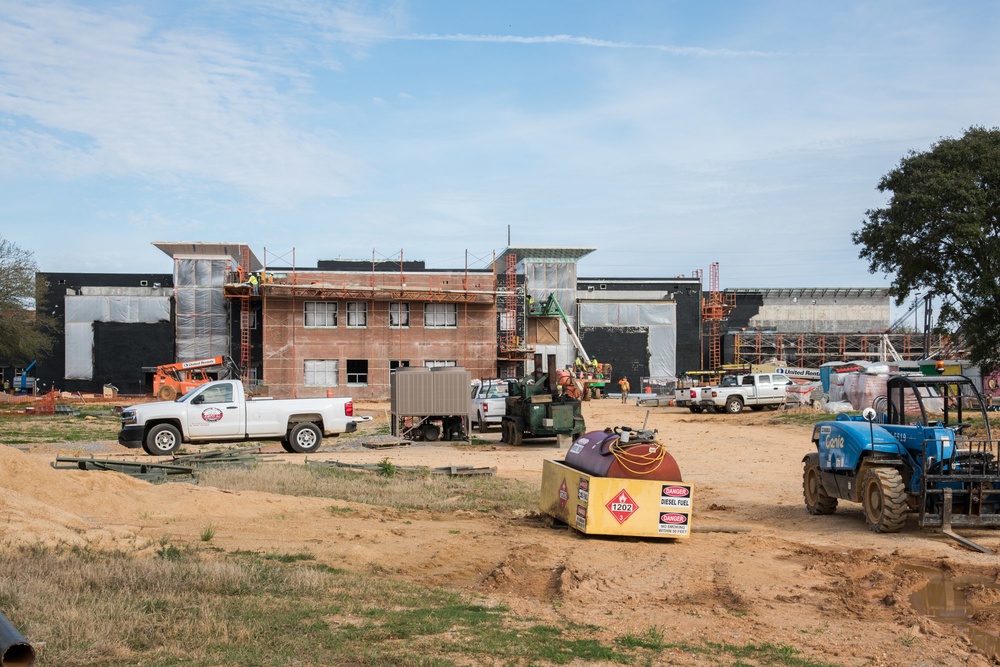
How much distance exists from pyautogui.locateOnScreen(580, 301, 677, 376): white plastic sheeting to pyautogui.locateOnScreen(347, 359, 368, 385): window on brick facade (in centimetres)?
1957

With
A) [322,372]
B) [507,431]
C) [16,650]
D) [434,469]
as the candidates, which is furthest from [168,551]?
[322,372]

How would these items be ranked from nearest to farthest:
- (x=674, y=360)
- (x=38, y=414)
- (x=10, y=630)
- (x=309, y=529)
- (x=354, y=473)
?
(x=10, y=630) < (x=309, y=529) < (x=354, y=473) < (x=38, y=414) < (x=674, y=360)

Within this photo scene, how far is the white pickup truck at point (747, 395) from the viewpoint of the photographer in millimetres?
43438

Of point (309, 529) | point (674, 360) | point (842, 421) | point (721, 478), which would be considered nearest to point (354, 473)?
point (309, 529)

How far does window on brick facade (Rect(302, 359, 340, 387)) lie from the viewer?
54.9 metres

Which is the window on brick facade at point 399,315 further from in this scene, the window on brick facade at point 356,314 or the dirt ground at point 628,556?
the dirt ground at point 628,556

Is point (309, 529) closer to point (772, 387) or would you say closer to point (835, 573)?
point (835, 573)

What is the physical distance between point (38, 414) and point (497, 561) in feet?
125

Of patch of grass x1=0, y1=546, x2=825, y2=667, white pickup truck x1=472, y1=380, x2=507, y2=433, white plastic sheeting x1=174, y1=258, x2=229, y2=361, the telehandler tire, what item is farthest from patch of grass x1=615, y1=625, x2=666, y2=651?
white plastic sheeting x1=174, y1=258, x2=229, y2=361

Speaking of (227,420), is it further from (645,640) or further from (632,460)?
(645,640)

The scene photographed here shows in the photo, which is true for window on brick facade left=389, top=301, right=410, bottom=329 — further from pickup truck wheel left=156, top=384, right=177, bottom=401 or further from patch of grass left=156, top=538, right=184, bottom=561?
patch of grass left=156, top=538, right=184, bottom=561

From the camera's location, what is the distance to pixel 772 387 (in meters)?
43.6

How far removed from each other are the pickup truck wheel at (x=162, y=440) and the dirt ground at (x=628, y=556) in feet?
31.4

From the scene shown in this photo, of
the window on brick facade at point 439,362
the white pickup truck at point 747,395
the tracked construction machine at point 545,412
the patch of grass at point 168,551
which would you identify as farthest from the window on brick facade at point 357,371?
the patch of grass at point 168,551
